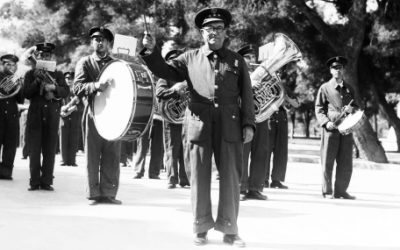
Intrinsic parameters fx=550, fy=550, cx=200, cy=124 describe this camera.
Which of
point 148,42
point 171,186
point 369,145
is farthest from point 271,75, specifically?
point 369,145

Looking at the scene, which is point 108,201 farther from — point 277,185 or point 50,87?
point 277,185

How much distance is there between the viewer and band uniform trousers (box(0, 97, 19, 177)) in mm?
9484

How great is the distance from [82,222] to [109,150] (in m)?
1.56

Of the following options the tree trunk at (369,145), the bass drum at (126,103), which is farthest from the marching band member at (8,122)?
the tree trunk at (369,145)

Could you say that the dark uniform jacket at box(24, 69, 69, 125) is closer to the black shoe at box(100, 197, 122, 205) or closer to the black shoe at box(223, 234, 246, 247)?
the black shoe at box(100, 197, 122, 205)

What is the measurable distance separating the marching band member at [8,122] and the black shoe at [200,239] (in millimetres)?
5433

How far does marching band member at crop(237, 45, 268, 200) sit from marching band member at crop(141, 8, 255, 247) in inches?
117

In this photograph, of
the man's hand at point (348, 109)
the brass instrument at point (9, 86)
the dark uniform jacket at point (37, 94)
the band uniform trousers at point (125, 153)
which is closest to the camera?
the dark uniform jacket at point (37, 94)

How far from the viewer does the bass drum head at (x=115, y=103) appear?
620 centimetres

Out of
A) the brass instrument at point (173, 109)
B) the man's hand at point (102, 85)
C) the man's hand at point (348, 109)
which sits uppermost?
the man's hand at point (102, 85)

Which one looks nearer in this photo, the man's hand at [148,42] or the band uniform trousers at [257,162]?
the man's hand at [148,42]

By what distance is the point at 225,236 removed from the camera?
5211 millimetres

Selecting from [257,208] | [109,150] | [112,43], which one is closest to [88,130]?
[109,150]

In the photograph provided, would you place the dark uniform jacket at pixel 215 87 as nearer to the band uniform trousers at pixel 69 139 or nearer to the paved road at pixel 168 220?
the paved road at pixel 168 220
